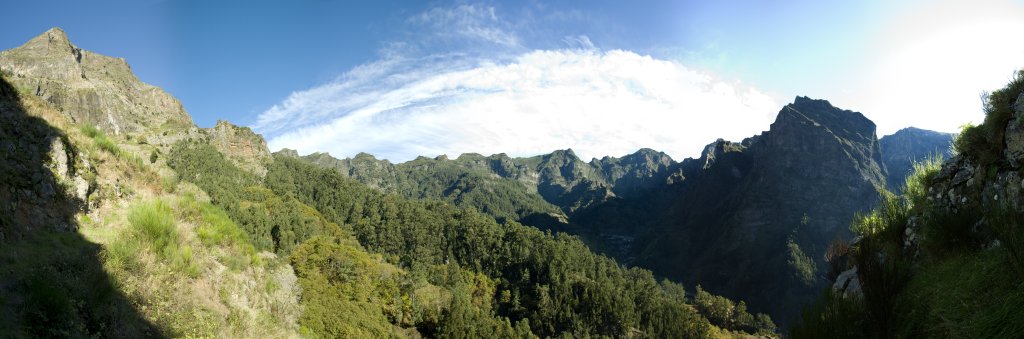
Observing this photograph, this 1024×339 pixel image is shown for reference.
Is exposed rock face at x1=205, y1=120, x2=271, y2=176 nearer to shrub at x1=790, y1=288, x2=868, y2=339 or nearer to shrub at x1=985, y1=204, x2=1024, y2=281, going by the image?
shrub at x1=790, y1=288, x2=868, y2=339

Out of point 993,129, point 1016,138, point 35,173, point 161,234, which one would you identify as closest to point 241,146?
point 35,173

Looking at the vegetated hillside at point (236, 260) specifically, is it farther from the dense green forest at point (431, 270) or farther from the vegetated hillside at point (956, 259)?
the vegetated hillside at point (956, 259)

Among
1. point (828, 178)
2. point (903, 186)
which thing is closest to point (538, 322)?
point (903, 186)

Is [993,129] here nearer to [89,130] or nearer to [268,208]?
[89,130]

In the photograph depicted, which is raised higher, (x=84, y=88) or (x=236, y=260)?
(x=84, y=88)

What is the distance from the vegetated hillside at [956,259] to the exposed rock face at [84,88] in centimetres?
16708

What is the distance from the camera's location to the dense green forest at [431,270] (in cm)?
5912

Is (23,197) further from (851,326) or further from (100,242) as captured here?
(851,326)

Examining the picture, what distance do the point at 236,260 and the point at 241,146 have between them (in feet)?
542

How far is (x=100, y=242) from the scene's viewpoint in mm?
8406

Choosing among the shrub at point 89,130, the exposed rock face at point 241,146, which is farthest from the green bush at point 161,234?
the exposed rock face at point 241,146

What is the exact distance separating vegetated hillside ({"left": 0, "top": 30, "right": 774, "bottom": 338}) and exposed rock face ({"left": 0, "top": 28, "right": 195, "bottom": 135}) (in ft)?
17.4

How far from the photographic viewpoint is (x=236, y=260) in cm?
1169

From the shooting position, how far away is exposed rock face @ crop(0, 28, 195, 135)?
444 ft
